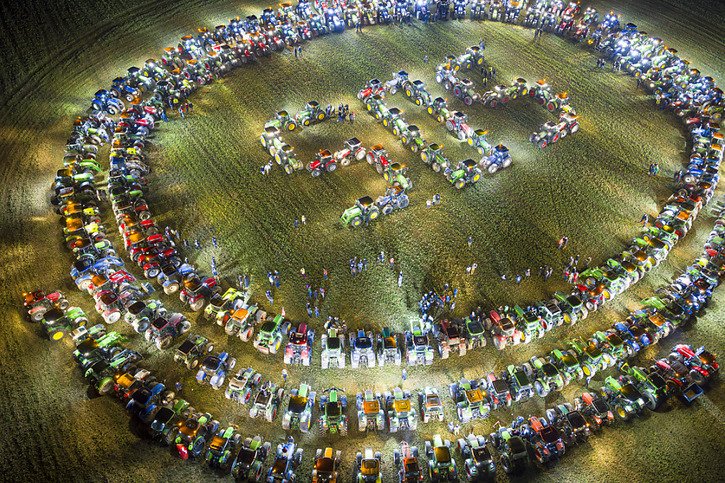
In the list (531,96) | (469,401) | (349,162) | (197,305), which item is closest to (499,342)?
(469,401)

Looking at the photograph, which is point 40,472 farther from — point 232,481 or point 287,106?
point 287,106

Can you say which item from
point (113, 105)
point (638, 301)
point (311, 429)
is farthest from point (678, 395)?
point (113, 105)

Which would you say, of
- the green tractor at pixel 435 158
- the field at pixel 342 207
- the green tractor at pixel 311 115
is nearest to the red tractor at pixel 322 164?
the field at pixel 342 207

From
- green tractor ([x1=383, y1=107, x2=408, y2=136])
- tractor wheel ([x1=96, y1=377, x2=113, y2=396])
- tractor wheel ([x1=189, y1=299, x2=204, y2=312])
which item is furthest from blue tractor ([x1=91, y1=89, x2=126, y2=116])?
tractor wheel ([x1=96, y1=377, x2=113, y2=396])

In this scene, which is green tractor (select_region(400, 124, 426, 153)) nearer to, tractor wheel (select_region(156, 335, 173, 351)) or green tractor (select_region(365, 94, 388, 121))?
green tractor (select_region(365, 94, 388, 121))

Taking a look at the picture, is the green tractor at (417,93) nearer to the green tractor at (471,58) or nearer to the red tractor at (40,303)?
the green tractor at (471,58)

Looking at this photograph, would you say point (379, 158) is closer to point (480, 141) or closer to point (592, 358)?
point (480, 141)
